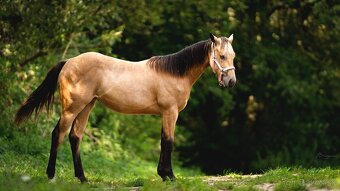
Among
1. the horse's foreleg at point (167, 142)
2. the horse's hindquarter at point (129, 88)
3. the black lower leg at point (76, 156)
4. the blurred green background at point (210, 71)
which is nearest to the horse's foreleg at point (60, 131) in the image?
the black lower leg at point (76, 156)

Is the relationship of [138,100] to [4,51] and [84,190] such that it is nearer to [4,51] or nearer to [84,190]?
[84,190]

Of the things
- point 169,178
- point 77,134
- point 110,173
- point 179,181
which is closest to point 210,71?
point 110,173

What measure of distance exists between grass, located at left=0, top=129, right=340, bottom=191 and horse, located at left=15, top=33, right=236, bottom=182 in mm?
587

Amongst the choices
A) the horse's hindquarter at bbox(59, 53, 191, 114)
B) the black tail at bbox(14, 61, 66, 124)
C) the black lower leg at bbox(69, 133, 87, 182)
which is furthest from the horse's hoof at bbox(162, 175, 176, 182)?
the black tail at bbox(14, 61, 66, 124)

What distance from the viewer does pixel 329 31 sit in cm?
1934

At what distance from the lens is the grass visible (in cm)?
781

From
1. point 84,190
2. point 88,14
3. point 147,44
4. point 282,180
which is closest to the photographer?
point 84,190

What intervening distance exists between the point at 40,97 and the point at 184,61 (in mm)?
2136

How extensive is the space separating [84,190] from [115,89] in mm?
2199

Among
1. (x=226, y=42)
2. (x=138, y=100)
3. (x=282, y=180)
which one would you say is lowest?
(x=282, y=180)

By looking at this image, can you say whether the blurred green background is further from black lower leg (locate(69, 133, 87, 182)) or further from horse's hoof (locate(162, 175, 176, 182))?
horse's hoof (locate(162, 175, 176, 182))

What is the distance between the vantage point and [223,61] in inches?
348

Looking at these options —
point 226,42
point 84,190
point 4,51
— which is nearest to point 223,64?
point 226,42

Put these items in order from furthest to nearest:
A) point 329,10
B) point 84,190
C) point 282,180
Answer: point 329,10 < point 282,180 < point 84,190
